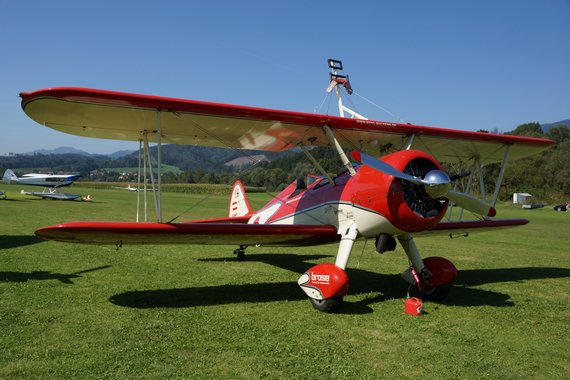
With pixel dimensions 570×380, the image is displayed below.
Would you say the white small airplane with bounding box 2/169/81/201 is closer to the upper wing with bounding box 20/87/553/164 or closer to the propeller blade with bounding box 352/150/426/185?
the upper wing with bounding box 20/87/553/164

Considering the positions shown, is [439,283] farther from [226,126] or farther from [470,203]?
[226,126]

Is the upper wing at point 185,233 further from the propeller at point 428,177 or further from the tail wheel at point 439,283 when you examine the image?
the tail wheel at point 439,283

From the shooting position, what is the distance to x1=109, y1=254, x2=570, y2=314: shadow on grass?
598 centimetres

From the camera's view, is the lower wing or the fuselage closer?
the fuselage

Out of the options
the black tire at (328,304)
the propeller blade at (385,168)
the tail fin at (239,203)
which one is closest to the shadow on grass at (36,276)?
the black tire at (328,304)

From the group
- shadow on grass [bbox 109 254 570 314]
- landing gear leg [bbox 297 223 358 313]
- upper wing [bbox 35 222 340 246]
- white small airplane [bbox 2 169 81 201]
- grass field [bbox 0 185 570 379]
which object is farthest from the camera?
white small airplane [bbox 2 169 81 201]

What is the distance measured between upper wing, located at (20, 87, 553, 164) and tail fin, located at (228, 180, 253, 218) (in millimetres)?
2822

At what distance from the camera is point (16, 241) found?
11.1m

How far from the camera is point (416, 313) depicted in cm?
569

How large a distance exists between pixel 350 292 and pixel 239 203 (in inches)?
196

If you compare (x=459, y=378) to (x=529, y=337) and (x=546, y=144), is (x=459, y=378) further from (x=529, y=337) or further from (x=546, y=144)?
(x=546, y=144)

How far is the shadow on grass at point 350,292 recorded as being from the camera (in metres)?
5.98

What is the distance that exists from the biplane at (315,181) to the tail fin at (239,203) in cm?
279

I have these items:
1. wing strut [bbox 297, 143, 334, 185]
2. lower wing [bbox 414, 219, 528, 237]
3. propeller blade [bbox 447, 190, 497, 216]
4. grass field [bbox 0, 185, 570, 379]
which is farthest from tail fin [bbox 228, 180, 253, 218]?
propeller blade [bbox 447, 190, 497, 216]
